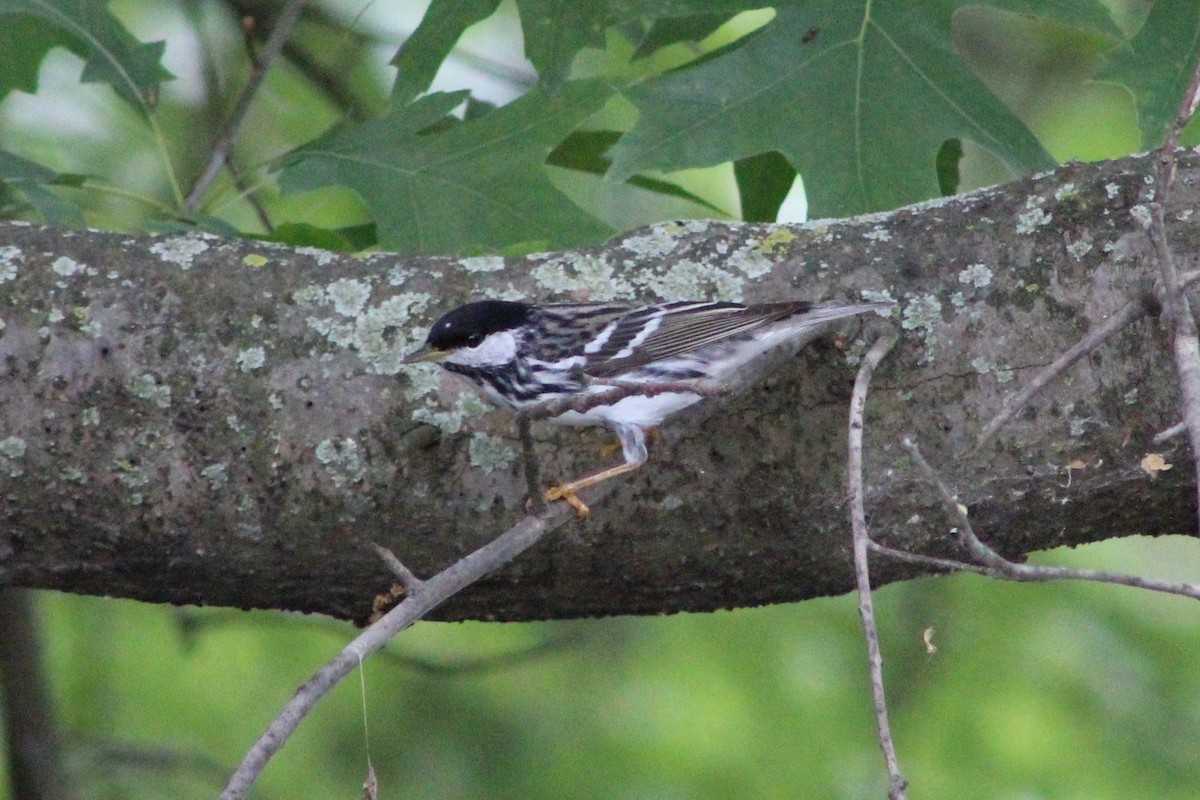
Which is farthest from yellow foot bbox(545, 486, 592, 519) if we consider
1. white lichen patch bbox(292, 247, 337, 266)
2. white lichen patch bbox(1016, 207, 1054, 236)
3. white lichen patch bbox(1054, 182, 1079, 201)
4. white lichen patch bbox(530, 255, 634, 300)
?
white lichen patch bbox(1054, 182, 1079, 201)

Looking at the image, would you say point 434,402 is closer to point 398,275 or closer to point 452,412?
point 452,412

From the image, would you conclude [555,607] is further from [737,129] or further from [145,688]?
[145,688]

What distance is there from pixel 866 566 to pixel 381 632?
0.69 meters

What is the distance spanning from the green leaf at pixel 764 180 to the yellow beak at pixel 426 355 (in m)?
1.23

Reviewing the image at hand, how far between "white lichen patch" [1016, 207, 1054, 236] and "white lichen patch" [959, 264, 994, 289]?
0.33ft

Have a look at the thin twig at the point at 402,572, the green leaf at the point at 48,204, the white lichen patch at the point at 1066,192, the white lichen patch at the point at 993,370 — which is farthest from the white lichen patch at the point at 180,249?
the white lichen patch at the point at 1066,192

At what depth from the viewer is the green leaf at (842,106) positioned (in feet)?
9.68

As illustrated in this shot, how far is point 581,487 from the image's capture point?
7.86 ft

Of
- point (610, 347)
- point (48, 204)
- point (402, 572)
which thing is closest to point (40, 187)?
point (48, 204)

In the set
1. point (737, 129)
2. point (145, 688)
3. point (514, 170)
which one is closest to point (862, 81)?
point (737, 129)

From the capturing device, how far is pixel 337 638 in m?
5.22

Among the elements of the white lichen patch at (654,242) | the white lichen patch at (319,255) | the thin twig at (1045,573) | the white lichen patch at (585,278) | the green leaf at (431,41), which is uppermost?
the green leaf at (431,41)

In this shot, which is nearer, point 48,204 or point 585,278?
point 585,278

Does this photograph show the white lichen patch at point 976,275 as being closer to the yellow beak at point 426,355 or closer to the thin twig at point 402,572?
the yellow beak at point 426,355
